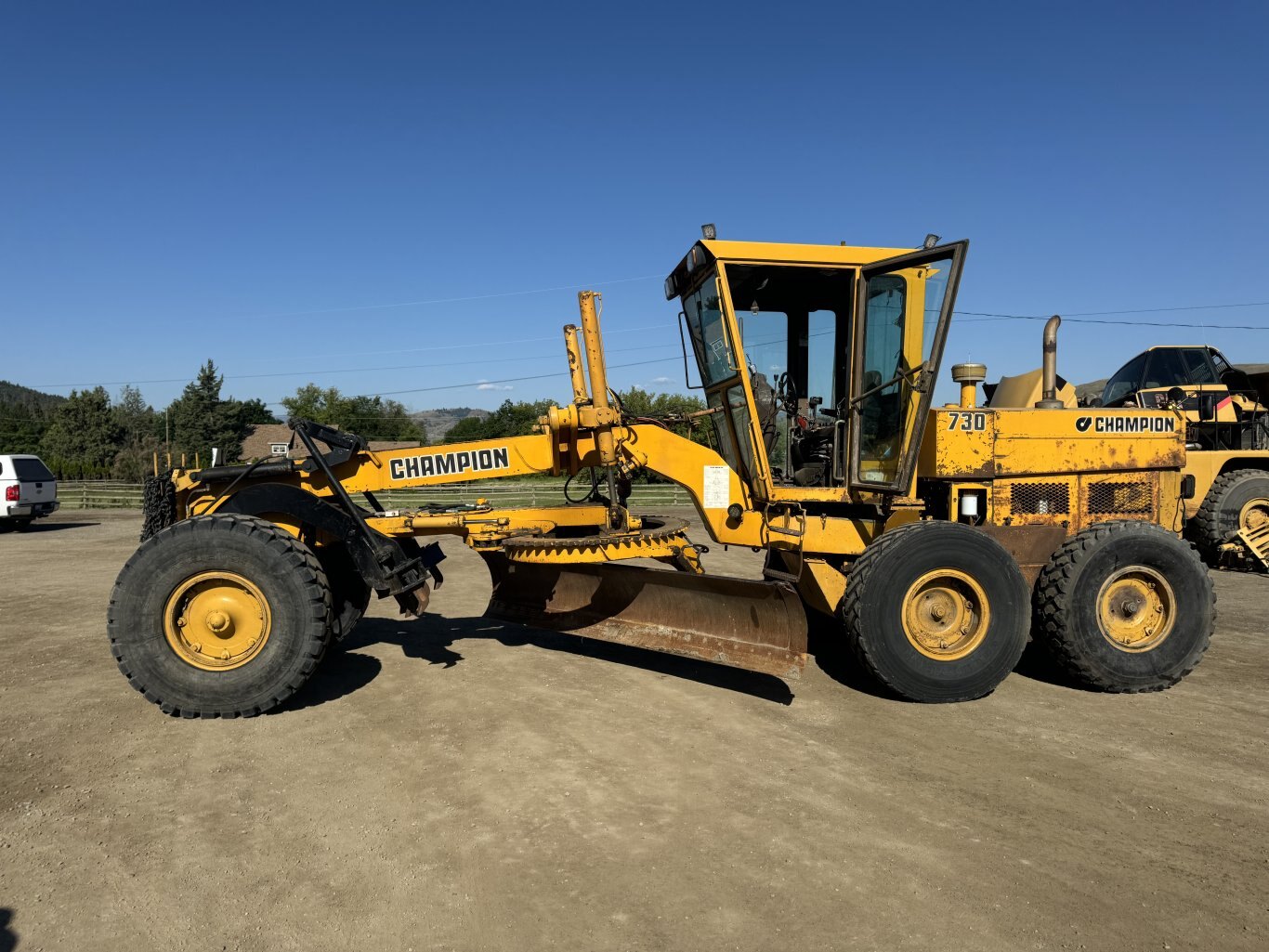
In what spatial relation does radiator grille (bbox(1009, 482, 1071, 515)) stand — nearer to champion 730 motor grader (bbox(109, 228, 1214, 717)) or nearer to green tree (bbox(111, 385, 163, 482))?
champion 730 motor grader (bbox(109, 228, 1214, 717))

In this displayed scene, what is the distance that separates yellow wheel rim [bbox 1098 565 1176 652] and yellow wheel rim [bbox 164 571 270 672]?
17.5 feet

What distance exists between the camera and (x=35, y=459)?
1892 cm

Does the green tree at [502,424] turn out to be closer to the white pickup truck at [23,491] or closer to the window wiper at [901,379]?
the white pickup truck at [23,491]

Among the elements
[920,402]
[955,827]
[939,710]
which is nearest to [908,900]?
[955,827]

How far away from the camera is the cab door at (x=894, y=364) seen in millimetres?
5195

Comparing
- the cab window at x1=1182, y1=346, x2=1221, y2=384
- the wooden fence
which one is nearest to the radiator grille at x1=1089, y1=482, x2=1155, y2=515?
the cab window at x1=1182, y1=346, x2=1221, y2=384

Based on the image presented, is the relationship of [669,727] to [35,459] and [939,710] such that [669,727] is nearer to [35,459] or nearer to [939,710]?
[939,710]

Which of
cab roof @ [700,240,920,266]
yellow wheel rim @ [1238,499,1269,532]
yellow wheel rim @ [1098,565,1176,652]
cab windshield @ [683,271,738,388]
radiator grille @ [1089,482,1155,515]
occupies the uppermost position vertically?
cab roof @ [700,240,920,266]

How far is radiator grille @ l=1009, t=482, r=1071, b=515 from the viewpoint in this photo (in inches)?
221

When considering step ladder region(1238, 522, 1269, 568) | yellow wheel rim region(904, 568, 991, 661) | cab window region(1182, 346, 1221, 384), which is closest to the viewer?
yellow wheel rim region(904, 568, 991, 661)

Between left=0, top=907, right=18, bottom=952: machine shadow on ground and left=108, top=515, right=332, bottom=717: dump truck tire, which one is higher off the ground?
left=108, top=515, right=332, bottom=717: dump truck tire

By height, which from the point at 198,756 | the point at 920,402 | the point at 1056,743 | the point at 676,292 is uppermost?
the point at 676,292

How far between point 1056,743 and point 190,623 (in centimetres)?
493

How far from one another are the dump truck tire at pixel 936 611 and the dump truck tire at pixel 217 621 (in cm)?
326
